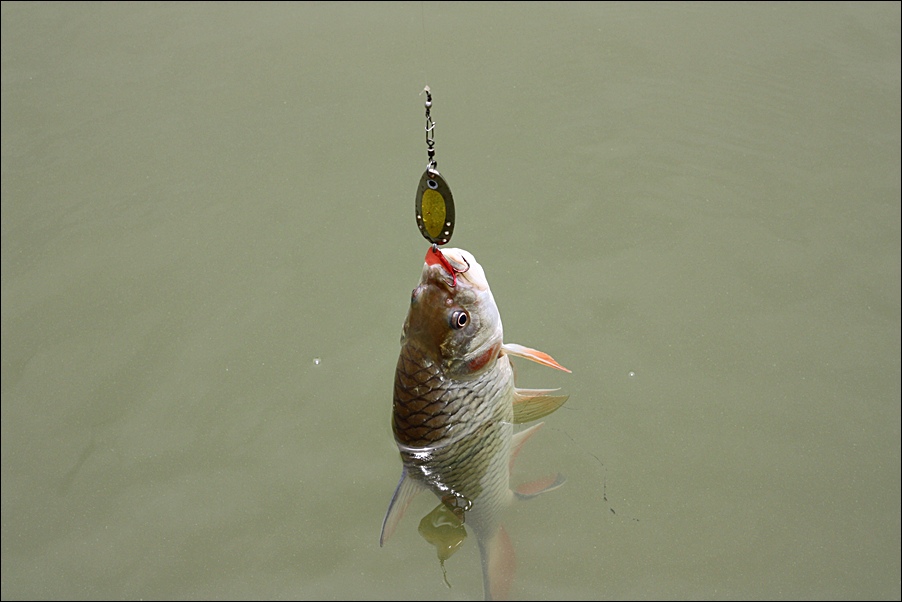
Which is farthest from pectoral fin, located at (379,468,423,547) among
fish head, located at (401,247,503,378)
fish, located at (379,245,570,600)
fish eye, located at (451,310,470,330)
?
fish eye, located at (451,310,470,330)

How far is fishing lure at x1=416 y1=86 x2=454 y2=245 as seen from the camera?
2377 mm

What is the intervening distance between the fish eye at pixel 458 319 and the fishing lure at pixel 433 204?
0.82 feet

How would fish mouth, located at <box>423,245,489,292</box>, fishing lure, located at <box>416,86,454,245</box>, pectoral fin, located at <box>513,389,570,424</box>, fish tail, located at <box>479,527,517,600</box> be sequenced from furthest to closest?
1. fish tail, located at <box>479,527,517,600</box>
2. pectoral fin, located at <box>513,389,570,424</box>
3. fish mouth, located at <box>423,245,489,292</box>
4. fishing lure, located at <box>416,86,454,245</box>

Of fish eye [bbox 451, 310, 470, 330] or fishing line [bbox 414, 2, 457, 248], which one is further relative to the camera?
fish eye [bbox 451, 310, 470, 330]

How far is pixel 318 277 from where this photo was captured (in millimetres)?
4301

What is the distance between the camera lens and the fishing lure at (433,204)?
2377 millimetres

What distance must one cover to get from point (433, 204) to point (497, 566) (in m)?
1.54

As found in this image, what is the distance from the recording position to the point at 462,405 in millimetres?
2791

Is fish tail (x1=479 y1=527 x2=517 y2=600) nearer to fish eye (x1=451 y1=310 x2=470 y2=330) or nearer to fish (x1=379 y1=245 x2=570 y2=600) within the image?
fish (x1=379 y1=245 x2=570 y2=600)

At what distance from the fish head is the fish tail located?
802 millimetres

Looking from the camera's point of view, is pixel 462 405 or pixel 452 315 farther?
pixel 462 405

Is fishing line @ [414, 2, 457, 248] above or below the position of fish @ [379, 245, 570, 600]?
above

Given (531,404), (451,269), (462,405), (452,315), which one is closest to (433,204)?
(451,269)

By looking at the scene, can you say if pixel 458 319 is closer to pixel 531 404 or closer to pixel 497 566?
pixel 531 404
